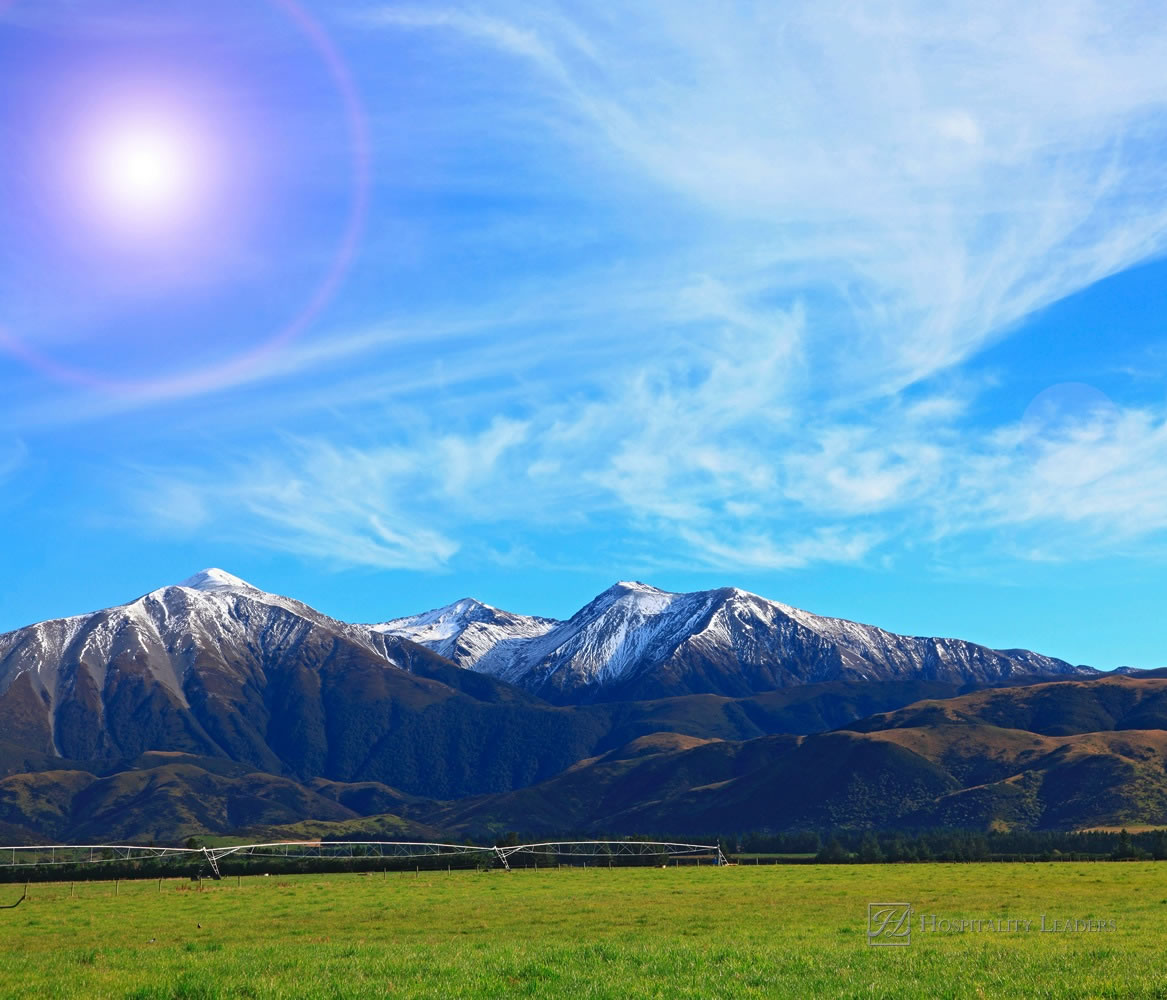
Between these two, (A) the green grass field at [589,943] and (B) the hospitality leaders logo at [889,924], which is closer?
(A) the green grass field at [589,943]

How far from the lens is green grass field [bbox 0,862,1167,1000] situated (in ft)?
95.0

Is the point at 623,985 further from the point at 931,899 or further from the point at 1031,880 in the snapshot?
the point at 1031,880

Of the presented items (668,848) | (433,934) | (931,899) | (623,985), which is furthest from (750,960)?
(668,848)

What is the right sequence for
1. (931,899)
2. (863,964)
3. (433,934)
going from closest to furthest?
1. (863,964)
2. (433,934)
3. (931,899)

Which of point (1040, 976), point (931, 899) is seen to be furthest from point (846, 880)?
point (1040, 976)

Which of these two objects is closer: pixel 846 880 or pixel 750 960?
pixel 750 960

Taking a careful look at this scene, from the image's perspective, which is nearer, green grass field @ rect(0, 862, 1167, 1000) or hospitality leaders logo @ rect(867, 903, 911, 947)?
green grass field @ rect(0, 862, 1167, 1000)

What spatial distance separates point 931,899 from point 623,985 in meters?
41.4

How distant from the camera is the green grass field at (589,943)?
2897cm

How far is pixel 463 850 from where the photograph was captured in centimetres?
13575

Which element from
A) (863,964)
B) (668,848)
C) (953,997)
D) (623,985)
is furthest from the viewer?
(668,848)

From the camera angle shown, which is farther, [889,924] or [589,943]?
[889,924]

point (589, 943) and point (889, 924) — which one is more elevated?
point (589, 943)

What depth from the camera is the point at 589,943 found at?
137 ft
